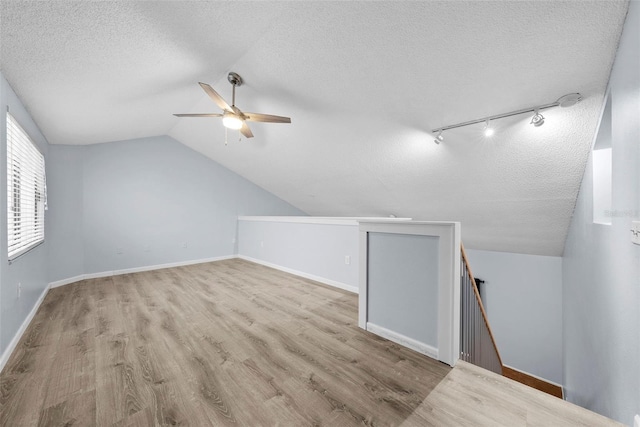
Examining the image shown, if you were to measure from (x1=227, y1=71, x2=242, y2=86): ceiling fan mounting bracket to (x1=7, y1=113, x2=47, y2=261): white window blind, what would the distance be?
195 cm

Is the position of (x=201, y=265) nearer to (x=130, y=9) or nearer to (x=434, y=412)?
(x=130, y=9)

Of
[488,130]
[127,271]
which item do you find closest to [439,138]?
[488,130]

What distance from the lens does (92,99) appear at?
267cm

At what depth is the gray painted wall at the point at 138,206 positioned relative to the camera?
404 centimetres

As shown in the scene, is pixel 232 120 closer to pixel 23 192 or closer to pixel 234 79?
pixel 234 79

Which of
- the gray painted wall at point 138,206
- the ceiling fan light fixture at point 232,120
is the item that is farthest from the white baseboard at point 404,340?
the gray painted wall at point 138,206

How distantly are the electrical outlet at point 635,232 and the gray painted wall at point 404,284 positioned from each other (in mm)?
944

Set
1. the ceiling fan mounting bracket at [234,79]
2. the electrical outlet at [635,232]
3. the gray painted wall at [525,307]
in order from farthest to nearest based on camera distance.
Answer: the gray painted wall at [525,307] → the ceiling fan mounting bracket at [234,79] → the electrical outlet at [635,232]

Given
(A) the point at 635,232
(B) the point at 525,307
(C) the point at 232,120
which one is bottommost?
(B) the point at 525,307

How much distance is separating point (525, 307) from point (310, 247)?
4.24 metres

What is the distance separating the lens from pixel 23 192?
8.63 ft

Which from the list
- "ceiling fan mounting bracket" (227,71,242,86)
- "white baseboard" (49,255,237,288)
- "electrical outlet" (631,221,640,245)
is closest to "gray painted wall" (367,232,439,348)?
"electrical outlet" (631,221,640,245)

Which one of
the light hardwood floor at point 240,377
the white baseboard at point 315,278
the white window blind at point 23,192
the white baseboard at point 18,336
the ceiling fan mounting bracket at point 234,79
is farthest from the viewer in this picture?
the white baseboard at point 315,278

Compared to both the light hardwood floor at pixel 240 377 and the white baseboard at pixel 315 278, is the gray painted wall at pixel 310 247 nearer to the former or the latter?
the white baseboard at pixel 315 278
